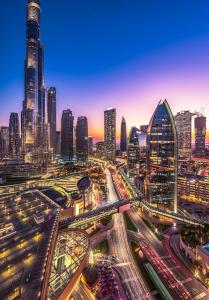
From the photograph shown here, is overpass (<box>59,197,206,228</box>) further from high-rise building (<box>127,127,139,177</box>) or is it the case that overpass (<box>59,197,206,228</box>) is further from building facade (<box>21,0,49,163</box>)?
building facade (<box>21,0,49,163</box>)

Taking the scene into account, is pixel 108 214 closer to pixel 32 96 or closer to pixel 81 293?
pixel 81 293

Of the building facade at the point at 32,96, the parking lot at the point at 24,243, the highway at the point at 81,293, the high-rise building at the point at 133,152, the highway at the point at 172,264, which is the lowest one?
the highway at the point at 172,264

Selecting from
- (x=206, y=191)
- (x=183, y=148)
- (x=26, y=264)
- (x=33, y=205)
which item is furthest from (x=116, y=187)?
(x=183, y=148)

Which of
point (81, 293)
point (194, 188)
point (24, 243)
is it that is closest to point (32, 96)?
point (194, 188)

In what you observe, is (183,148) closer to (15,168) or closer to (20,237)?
(15,168)

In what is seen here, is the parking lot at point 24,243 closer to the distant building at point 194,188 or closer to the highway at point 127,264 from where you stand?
the highway at point 127,264

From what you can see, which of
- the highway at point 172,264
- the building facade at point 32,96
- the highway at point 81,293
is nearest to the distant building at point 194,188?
the highway at point 172,264
